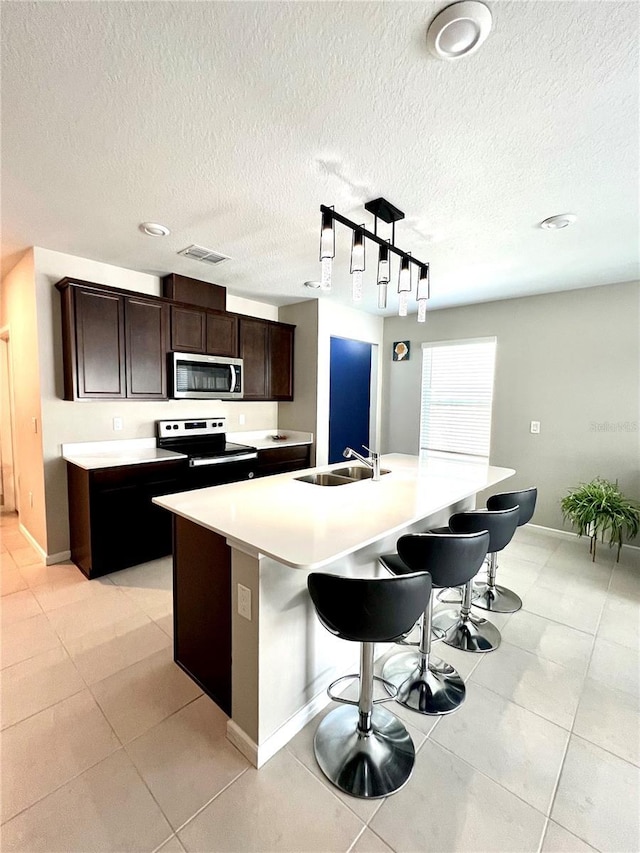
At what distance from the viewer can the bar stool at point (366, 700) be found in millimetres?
1326

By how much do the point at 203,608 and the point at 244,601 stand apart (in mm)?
458

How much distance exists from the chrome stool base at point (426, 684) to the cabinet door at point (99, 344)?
2.96m

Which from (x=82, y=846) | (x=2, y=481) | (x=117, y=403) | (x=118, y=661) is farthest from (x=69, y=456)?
(x=82, y=846)

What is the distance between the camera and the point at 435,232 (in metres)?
2.61

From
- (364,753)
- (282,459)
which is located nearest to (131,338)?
(282,459)

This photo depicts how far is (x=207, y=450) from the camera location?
12.9 feet

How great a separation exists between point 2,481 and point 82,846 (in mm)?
4685

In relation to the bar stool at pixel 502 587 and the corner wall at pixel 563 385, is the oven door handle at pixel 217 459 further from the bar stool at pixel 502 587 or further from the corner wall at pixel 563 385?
the corner wall at pixel 563 385

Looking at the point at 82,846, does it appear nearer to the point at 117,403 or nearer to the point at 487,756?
the point at 487,756

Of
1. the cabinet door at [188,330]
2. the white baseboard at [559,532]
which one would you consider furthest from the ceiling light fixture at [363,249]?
the white baseboard at [559,532]

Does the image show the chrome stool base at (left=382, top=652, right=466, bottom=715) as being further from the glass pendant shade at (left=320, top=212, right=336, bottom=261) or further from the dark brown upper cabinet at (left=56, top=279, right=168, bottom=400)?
the dark brown upper cabinet at (left=56, top=279, right=168, bottom=400)

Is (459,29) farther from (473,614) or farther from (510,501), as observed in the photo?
(473,614)

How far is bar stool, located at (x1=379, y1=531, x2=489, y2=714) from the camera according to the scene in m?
1.69

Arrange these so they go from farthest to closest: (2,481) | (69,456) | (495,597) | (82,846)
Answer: (2,481) → (69,456) → (495,597) → (82,846)
